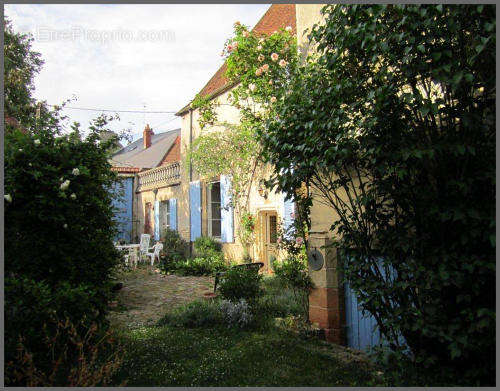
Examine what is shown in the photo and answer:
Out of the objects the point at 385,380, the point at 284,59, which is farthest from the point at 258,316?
the point at 284,59

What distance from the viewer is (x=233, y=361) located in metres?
3.79

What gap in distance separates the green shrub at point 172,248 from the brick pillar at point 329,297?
692 cm

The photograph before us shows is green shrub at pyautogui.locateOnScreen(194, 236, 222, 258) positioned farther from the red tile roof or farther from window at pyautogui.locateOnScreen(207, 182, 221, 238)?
the red tile roof

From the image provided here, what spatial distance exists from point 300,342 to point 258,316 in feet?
3.11

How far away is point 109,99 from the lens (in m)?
12.6

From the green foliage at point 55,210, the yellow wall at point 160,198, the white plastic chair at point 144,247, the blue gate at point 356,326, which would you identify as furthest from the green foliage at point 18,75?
the blue gate at point 356,326

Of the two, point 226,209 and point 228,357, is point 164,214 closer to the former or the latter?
point 226,209

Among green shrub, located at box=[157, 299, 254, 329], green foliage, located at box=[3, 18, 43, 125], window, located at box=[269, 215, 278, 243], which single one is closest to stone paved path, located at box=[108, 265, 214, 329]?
green shrub, located at box=[157, 299, 254, 329]

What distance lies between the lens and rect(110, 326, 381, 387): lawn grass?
3385mm

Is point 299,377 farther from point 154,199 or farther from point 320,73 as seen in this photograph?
point 154,199

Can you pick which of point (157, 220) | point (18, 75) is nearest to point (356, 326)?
point (18, 75)

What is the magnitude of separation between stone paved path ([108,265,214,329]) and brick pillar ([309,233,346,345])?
2.41m

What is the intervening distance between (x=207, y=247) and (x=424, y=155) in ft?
29.4

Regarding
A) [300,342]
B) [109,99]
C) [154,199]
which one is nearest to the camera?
[300,342]
